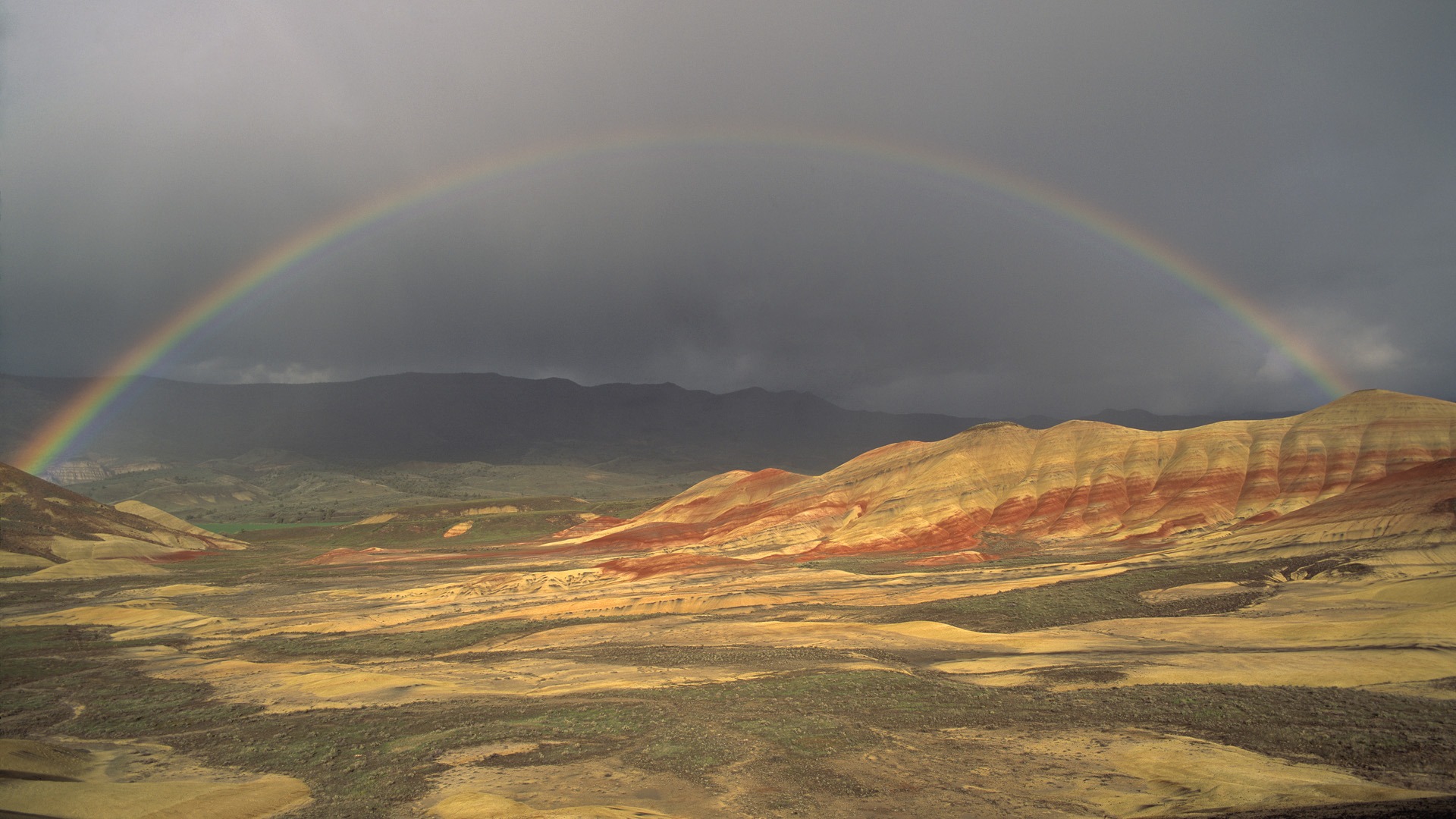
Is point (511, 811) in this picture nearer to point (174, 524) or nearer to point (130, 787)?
point (130, 787)

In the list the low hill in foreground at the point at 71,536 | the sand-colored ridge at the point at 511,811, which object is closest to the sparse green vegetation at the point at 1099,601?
the sand-colored ridge at the point at 511,811

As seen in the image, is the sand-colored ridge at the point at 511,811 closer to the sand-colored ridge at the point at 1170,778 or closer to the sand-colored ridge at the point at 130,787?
the sand-colored ridge at the point at 130,787

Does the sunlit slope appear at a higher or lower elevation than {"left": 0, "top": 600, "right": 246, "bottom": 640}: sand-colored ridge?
higher

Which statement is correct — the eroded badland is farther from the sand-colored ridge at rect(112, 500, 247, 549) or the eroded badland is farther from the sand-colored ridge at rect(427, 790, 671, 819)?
the sand-colored ridge at rect(112, 500, 247, 549)

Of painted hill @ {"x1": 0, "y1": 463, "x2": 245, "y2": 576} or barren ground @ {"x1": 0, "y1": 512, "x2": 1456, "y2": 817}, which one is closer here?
barren ground @ {"x1": 0, "y1": 512, "x2": 1456, "y2": 817}

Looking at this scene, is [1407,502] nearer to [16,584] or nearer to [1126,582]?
[1126,582]

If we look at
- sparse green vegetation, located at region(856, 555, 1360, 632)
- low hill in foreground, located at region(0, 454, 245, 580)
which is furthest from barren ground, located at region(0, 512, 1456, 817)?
low hill in foreground, located at region(0, 454, 245, 580)
